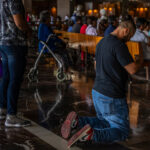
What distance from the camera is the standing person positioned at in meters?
4.62

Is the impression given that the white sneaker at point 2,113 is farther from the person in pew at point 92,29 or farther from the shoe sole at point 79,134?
the person in pew at point 92,29

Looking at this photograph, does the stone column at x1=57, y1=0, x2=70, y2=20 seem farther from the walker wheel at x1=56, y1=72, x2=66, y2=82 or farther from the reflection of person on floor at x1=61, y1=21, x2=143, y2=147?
the reflection of person on floor at x1=61, y1=21, x2=143, y2=147

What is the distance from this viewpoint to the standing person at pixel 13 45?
4621 mm

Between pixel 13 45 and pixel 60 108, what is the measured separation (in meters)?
1.66

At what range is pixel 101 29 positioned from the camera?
11.1 meters

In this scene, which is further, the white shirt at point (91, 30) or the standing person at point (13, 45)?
the white shirt at point (91, 30)

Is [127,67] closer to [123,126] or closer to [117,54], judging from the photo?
[117,54]

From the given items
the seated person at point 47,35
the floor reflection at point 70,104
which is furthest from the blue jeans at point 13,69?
the seated person at point 47,35

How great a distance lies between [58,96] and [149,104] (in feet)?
6.07

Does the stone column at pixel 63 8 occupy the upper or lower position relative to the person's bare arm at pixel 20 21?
upper

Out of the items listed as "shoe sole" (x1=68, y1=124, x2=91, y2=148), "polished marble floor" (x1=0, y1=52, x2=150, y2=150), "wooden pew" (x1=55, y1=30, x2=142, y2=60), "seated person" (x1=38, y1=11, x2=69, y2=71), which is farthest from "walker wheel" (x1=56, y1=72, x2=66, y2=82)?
"shoe sole" (x1=68, y1=124, x2=91, y2=148)

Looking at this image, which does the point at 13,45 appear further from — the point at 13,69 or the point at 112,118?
the point at 112,118

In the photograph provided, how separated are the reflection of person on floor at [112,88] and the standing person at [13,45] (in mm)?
1105

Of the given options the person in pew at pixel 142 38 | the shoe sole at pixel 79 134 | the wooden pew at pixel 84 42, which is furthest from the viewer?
the wooden pew at pixel 84 42
